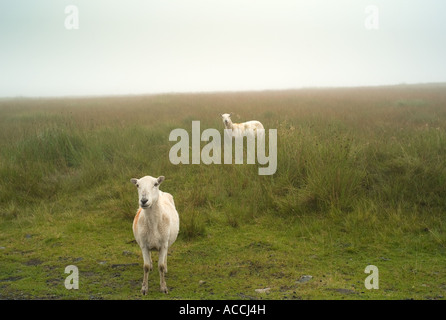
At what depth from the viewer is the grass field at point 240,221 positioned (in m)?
5.43

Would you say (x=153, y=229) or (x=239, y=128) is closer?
(x=153, y=229)

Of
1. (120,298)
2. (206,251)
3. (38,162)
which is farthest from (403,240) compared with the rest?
(38,162)

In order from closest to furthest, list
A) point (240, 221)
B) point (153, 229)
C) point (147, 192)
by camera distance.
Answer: point (147, 192), point (153, 229), point (240, 221)

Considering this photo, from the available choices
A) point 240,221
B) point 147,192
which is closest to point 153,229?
point 147,192

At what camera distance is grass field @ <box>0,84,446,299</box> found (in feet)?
17.8

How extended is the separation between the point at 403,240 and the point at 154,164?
6691 mm

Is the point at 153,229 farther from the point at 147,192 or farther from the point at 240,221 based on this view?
the point at 240,221

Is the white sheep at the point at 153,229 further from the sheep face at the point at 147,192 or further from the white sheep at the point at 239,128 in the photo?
the white sheep at the point at 239,128

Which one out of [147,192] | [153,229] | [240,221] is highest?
[147,192]

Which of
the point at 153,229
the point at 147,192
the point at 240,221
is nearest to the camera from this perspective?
the point at 147,192

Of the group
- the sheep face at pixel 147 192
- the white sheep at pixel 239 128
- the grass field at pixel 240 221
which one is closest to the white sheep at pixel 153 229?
the sheep face at pixel 147 192

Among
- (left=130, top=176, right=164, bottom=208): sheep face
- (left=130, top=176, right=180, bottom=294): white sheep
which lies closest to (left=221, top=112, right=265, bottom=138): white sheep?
(left=130, top=176, right=180, bottom=294): white sheep

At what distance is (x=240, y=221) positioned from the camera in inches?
311
